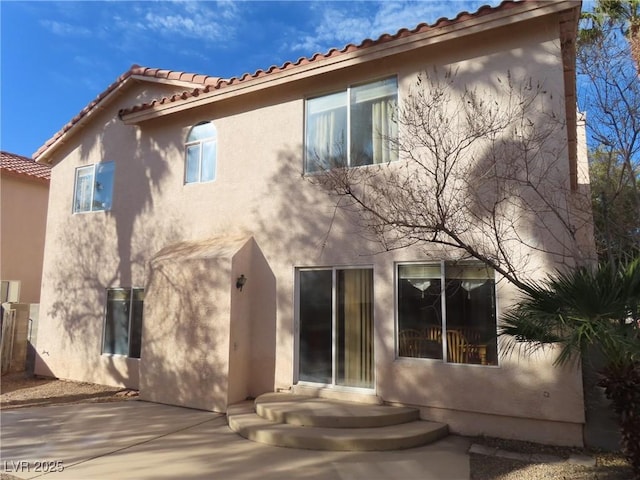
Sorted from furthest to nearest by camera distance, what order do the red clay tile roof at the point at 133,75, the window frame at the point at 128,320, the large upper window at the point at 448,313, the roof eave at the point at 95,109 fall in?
the roof eave at the point at 95,109 < the red clay tile roof at the point at 133,75 < the window frame at the point at 128,320 < the large upper window at the point at 448,313

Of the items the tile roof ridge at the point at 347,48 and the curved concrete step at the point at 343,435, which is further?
the tile roof ridge at the point at 347,48

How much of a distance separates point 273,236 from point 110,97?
8106 mm

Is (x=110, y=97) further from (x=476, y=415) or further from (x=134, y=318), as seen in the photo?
(x=476, y=415)

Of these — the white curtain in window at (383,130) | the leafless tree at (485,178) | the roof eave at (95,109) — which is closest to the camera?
the leafless tree at (485,178)

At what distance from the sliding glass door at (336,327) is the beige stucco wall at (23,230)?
48.6ft

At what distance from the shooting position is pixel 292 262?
10062 mm

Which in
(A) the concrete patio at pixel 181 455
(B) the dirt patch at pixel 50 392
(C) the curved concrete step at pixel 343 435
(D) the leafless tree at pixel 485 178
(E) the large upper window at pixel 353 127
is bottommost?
(B) the dirt patch at pixel 50 392

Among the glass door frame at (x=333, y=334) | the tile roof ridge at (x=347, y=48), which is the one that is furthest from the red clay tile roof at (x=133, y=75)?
the glass door frame at (x=333, y=334)

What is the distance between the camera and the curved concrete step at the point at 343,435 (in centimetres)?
711

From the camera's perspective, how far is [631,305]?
16.8 ft

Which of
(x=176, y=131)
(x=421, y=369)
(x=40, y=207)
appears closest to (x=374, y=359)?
(x=421, y=369)

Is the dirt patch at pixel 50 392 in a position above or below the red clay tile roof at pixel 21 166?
below

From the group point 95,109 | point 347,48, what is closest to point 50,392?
point 95,109

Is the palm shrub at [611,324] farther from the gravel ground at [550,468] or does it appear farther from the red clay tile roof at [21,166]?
the red clay tile roof at [21,166]
